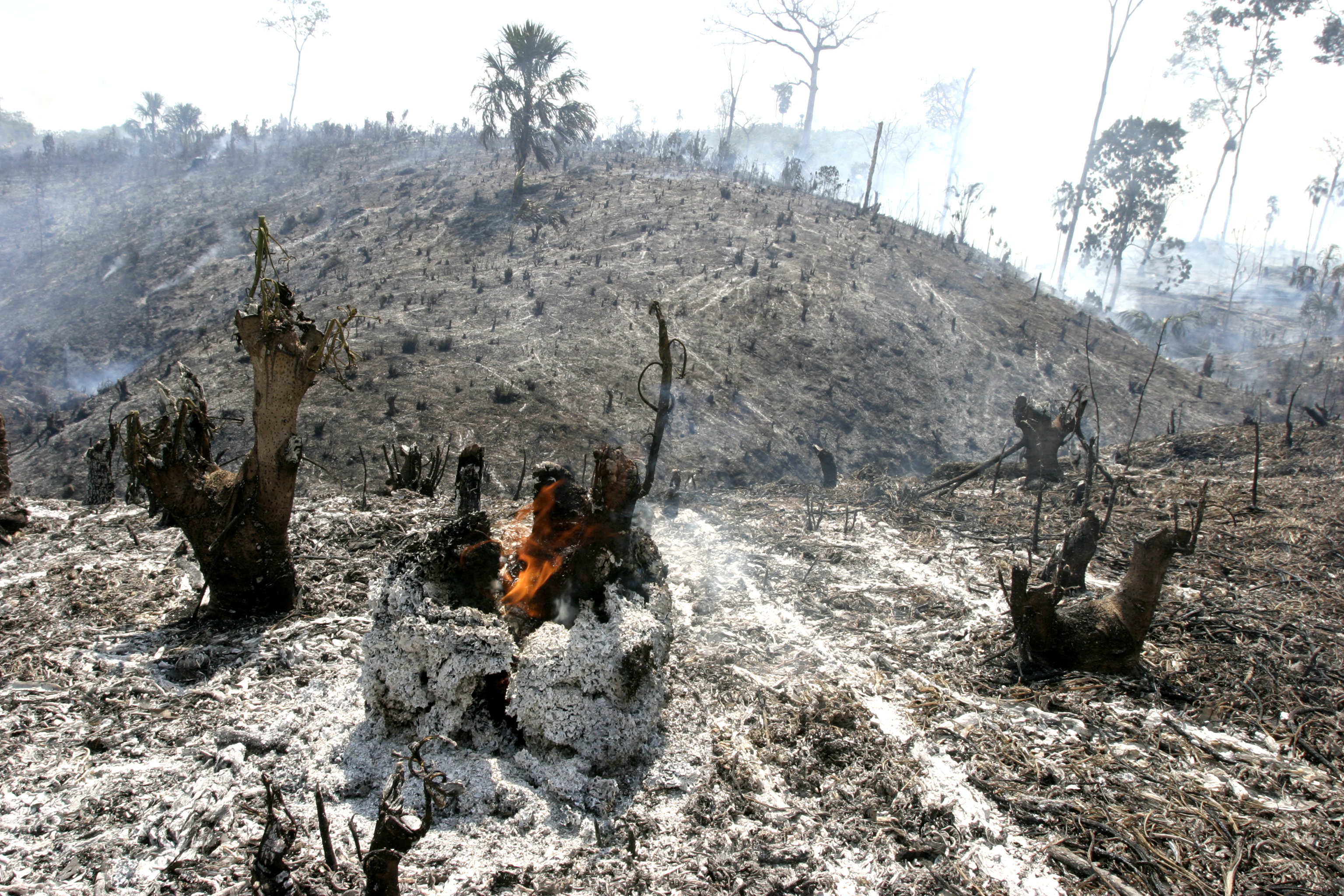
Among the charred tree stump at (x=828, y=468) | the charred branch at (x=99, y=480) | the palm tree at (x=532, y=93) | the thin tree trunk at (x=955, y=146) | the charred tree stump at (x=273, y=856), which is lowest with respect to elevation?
the charred branch at (x=99, y=480)

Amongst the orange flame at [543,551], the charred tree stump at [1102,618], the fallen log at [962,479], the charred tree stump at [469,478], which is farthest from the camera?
the fallen log at [962,479]

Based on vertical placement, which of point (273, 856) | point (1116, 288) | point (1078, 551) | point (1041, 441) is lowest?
point (273, 856)

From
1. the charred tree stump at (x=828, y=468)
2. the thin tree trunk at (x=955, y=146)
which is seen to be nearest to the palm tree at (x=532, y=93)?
the charred tree stump at (x=828, y=468)

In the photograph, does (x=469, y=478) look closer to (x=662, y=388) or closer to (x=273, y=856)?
(x=662, y=388)

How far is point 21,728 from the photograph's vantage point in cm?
366

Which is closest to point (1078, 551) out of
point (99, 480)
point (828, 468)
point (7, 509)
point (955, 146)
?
point (828, 468)

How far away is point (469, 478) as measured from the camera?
6180mm

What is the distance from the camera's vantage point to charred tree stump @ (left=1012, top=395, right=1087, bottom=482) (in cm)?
1023

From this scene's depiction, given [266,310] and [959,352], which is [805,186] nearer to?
[959,352]

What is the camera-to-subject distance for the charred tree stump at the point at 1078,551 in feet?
19.3

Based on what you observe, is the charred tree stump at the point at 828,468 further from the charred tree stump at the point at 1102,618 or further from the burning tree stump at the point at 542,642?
the burning tree stump at the point at 542,642

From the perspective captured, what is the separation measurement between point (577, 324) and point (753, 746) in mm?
15980

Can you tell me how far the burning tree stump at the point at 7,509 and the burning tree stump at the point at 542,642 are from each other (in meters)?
5.11

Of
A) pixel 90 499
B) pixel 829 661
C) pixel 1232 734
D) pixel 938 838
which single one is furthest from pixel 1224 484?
pixel 90 499
